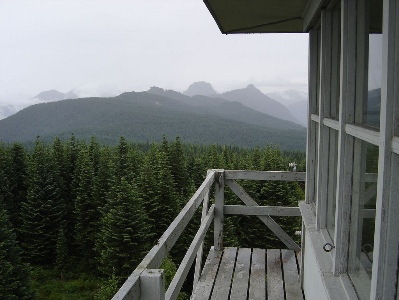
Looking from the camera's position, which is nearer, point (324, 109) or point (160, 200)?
point (324, 109)

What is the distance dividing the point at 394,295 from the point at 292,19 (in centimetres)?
300

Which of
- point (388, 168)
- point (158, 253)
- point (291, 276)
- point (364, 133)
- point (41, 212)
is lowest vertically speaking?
point (41, 212)

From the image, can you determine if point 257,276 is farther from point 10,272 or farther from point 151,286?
point 10,272

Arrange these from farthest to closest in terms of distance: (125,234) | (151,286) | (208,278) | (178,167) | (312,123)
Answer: (178,167)
(125,234)
(208,278)
(312,123)
(151,286)

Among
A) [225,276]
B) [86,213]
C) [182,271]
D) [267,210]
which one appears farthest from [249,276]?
[86,213]

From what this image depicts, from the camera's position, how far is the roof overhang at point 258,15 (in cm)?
312

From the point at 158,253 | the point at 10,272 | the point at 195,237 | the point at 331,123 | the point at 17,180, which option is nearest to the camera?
the point at 158,253

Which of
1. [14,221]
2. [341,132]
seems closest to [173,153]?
[14,221]

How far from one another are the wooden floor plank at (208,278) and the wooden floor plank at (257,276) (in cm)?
38

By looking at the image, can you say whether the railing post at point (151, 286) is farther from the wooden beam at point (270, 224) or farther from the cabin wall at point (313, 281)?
the wooden beam at point (270, 224)

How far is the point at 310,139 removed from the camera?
382cm

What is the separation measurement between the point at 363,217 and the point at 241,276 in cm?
253

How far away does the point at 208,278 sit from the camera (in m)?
4.13

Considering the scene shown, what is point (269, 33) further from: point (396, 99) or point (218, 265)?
point (396, 99)
